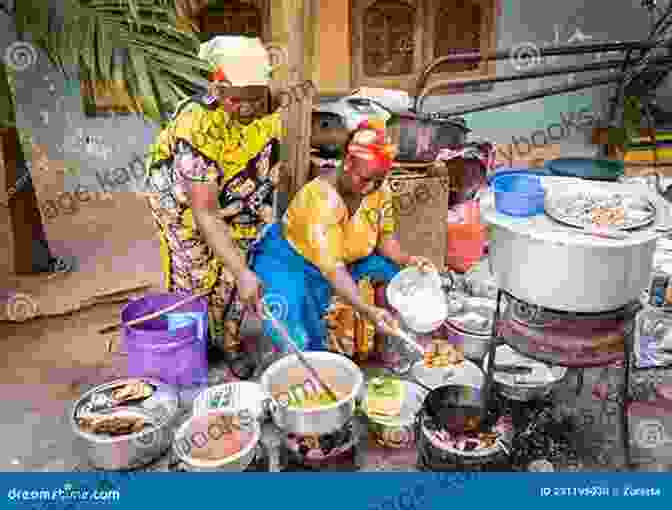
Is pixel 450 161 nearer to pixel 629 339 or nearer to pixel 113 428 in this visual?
pixel 629 339

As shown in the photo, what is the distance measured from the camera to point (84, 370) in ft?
11.8

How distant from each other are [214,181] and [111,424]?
1248mm

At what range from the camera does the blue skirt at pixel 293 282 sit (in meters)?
3.16

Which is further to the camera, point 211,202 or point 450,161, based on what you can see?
point 450,161

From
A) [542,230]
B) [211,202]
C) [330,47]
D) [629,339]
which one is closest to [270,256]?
[211,202]

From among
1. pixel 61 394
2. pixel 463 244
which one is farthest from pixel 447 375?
pixel 61 394

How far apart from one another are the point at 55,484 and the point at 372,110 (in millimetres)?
2558

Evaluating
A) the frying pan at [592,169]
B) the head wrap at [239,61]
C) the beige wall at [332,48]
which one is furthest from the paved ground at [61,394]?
the beige wall at [332,48]

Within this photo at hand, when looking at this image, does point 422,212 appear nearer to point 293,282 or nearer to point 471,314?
point 471,314

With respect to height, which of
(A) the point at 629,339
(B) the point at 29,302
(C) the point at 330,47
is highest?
(C) the point at 330,47

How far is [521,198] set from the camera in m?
2.51

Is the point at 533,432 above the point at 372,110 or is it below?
below

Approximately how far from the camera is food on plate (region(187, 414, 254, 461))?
2.62 metres

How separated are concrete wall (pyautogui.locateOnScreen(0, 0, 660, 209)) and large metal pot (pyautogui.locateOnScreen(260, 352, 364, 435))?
397cm
